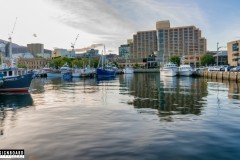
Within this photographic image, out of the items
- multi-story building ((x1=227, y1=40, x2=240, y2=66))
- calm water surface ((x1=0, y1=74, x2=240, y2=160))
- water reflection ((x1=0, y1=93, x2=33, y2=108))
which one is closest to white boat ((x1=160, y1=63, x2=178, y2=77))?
multi-story building ((x1=227, y1=40, x2=240, y2=66))

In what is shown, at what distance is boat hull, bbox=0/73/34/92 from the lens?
5144 cm

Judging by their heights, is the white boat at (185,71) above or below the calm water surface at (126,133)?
above

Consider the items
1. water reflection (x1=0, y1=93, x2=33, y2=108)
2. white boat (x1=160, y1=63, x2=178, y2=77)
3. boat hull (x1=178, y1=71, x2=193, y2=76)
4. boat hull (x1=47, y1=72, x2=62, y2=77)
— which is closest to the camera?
water reflection (x1=0, y1=93, x2=33, y2=108)

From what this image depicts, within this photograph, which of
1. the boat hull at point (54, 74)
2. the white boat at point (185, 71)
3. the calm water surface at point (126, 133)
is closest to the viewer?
the calm water surface at point (126, 133)

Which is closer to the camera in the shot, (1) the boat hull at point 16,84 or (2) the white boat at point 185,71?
(1) the boat hull at point 16,84

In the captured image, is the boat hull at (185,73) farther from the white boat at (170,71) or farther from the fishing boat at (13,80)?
the fishing boat at (13,80)

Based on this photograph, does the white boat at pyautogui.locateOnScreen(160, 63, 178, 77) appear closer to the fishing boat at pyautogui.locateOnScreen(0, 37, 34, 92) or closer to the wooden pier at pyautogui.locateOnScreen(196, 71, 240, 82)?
the wooden pier at pyautogui.locateOnScreen(196, 71, 240, 82)

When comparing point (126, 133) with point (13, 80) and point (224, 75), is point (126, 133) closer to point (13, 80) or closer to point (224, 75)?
Result: point (13, 80)

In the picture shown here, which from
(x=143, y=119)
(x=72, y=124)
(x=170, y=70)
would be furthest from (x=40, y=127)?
(x=170, y=70)

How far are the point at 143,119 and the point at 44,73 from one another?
152952 mm

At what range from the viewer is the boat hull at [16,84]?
169ft

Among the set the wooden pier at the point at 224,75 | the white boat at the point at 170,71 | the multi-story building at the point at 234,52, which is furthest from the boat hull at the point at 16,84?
the multi-story building at the point at 234,52

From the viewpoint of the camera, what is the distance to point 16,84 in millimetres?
52312

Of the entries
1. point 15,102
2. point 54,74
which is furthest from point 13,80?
point 54,74
